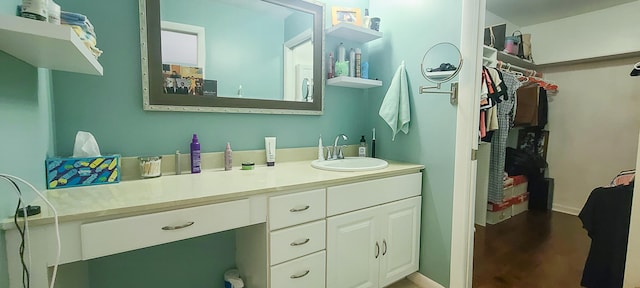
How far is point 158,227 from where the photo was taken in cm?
97

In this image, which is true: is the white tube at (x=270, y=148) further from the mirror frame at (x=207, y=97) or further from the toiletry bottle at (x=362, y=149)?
the toiletry bottle at (x=362, y=149)

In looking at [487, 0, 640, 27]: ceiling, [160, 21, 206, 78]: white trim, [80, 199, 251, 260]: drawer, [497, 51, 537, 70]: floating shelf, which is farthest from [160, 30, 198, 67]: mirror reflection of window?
[487, 0, 640, 27]: ceiling

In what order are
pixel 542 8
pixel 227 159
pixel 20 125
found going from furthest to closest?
pixel 542 8 < pixel 227 159 < pixel 20 125

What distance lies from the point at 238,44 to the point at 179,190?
931 millimetres

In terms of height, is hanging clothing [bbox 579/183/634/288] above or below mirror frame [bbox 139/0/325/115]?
below

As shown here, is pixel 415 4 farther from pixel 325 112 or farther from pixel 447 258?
pixel 447 258

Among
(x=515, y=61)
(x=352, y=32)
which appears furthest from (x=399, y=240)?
(x=515, y=61)

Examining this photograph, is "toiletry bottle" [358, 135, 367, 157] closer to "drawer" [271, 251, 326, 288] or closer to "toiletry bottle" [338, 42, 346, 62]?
"toiletry bottle" [338, 42, 346, 62]

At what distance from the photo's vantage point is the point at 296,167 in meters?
1.68

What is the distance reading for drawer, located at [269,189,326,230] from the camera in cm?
120

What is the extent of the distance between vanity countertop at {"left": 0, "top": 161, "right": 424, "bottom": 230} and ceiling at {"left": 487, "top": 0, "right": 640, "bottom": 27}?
8.48 feet

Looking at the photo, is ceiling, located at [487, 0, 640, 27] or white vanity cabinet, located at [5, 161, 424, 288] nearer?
white vanity cabinet, located at [5, 161, 424, 288]

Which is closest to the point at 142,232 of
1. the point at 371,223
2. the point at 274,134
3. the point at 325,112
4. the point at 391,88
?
the point at 274,134

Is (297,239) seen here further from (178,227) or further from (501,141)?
(501,141)
